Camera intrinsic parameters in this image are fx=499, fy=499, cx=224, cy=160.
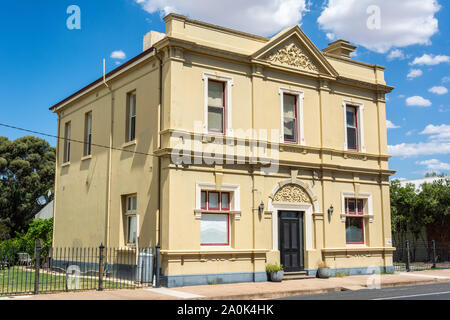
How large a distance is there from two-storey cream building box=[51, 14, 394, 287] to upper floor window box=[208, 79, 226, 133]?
39 mm

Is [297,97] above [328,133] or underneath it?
above

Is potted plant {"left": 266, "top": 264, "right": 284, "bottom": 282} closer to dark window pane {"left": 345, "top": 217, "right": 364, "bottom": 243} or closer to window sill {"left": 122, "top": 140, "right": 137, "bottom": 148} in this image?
dark window pane {"left": 345, "top": 217, "right": 364, "bottom": 243}

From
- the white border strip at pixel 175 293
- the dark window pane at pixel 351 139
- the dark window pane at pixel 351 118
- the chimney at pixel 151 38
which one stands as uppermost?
the chimney at pixel 151 38

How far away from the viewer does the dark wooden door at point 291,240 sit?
62.2 feet

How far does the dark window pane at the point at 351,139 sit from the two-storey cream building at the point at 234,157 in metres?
0.07

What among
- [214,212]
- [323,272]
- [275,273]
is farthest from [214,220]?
[323,272]

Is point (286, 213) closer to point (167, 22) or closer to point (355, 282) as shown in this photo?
point (355, 282)

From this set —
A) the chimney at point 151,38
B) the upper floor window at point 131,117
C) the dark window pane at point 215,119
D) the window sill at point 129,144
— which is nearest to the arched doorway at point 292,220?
the dark window pane at point 215,119

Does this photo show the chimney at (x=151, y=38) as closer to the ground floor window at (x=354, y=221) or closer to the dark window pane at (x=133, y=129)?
the dark window pane at (x=133, y=129)
